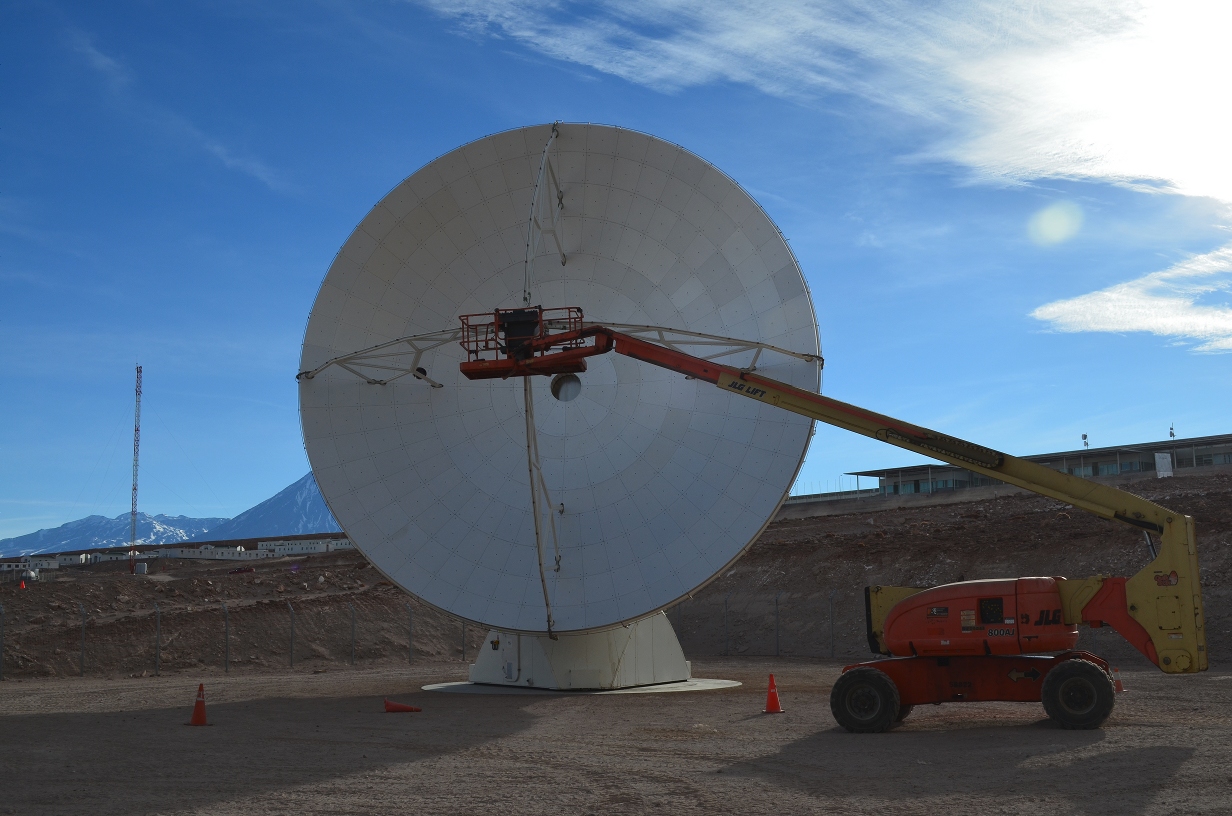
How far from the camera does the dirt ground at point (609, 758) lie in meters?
12.4

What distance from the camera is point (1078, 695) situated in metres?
17.6

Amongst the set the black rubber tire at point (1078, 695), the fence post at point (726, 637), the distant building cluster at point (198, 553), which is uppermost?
the distant building cluster at point (198, 553)

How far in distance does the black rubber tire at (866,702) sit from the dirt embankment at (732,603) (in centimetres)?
2018

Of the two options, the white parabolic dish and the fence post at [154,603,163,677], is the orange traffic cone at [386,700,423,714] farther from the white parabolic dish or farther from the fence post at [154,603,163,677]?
the fence post at [154,603,163,677]

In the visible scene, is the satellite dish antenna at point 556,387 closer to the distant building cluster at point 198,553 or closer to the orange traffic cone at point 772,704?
the orange traffic cone at point 772,704

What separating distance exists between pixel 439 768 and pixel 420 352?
11.0m

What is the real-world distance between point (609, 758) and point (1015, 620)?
7.58 m

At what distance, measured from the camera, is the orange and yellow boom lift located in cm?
1733

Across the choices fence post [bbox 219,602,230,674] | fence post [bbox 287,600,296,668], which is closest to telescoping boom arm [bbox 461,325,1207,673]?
fence post [bbox 219,602,230,674]

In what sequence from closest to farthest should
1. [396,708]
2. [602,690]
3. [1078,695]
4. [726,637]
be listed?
1. [1078,695]
2. [396,708]
3. [602,690]
4. [726,637]

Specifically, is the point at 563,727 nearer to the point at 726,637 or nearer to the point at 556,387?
the point at 556,387

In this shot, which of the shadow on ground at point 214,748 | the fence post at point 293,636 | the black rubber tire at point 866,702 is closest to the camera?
the shadow on ground at point 214,748

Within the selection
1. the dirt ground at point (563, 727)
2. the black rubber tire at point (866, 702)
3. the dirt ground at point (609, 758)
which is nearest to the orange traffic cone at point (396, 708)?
the dirt ground at point (609, 758)

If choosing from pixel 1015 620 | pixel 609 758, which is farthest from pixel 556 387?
pixel 1015 620
